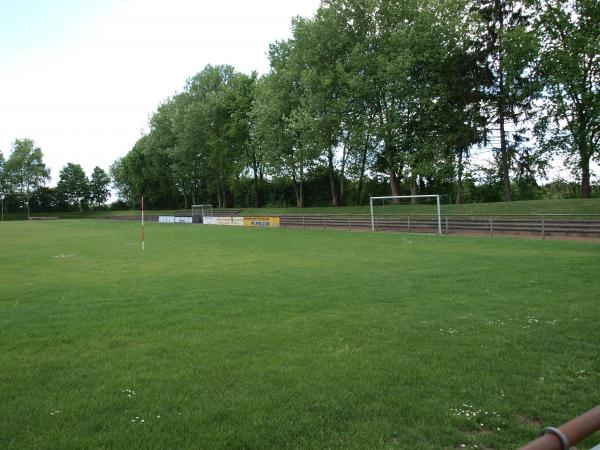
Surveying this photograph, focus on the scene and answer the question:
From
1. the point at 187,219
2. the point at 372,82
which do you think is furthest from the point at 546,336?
the point at 187,219

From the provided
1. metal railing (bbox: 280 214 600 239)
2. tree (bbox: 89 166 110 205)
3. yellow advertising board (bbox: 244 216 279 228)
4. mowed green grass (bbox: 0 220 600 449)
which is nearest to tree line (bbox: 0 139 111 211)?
tree (bbox: 89 166 110 205)

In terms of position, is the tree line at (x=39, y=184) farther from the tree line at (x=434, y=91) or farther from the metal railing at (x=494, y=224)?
the metal railing at (x=494, y=224)

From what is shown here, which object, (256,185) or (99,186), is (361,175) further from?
(99,186)

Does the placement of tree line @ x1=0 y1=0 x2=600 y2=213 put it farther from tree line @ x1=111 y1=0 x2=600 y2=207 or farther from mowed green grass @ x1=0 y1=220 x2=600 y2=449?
mowed green grass @ x1=0 y1=220 x2=600 y2=449

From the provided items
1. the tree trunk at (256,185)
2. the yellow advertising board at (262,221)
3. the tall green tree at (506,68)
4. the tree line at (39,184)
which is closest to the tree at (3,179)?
the tree line at (39,184)

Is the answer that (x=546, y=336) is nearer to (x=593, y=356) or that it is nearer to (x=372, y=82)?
(x=593, y=356)

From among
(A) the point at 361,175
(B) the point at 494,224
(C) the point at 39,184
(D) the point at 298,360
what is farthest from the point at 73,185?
(D) the point at 298,360

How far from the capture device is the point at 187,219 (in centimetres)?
5269

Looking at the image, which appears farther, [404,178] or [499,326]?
[404,178]

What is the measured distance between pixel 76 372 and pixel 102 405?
3.37 ft

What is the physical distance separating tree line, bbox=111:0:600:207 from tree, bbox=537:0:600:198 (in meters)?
0.08

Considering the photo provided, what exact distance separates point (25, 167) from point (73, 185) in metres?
9.71

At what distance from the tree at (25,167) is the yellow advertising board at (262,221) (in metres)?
65.3

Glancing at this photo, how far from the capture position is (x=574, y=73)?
26438 mm
